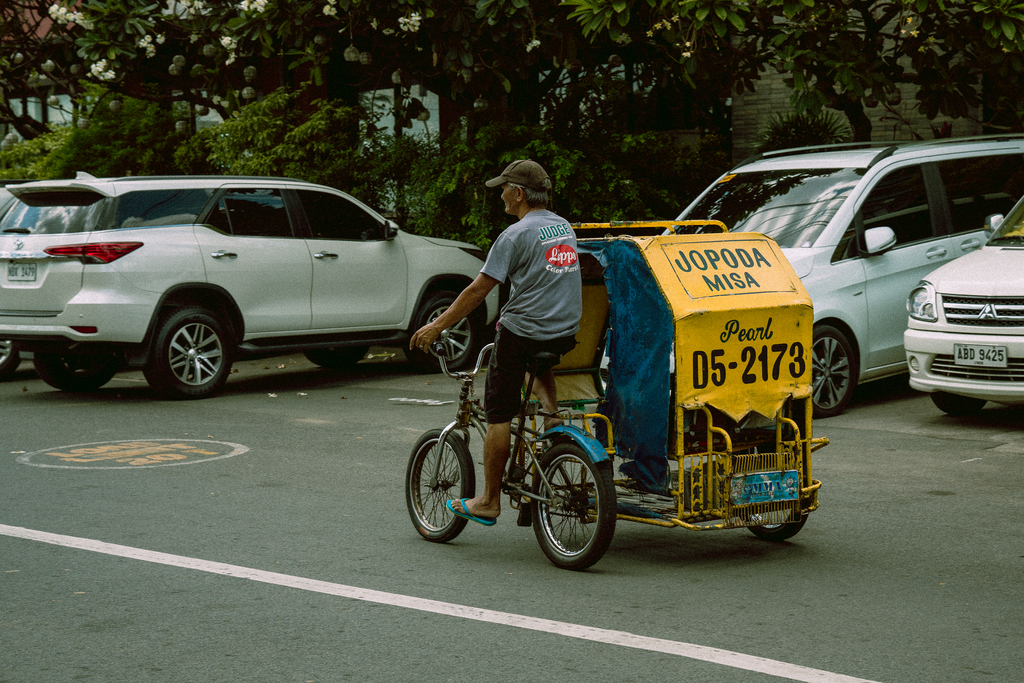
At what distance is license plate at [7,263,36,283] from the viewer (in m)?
10.9

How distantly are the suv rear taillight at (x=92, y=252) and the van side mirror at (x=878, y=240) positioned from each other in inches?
247

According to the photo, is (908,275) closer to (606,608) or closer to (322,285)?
(322,285)

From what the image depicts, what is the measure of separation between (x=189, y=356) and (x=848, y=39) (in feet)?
22.2

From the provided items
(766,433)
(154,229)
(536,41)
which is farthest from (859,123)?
(766,433)

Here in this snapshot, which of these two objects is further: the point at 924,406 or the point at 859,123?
the point at 859,123

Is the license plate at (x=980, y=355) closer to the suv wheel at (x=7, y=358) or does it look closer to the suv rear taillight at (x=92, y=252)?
the suv rear taillight at (x=92, y=252)

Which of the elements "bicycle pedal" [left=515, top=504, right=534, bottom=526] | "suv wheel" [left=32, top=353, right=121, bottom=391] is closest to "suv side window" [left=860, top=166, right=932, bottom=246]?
"bicycle pedal" [left=515, top=504, right=534, bottom=526]

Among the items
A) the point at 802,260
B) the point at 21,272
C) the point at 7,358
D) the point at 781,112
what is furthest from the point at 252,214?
the point at 781,112

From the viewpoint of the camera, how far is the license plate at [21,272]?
35.7ft

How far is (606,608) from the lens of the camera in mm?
5070

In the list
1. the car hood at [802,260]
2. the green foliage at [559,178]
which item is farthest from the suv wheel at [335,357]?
the car hood at [802,260]

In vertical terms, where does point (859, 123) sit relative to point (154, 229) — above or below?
above

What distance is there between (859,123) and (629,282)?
9240 mm

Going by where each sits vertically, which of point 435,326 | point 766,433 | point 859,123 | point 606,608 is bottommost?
point 606,608
